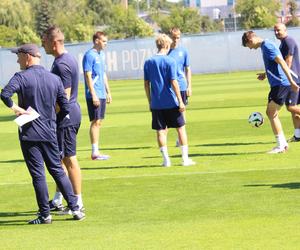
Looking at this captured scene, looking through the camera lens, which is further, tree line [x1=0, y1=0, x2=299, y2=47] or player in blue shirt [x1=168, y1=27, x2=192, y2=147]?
tree line [x1=0, y1=0, x2=299, y2=47]

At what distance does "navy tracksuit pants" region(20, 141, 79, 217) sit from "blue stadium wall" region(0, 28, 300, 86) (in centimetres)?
4058

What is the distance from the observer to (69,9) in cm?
13925

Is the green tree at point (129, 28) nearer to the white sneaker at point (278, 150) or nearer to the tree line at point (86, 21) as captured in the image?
the tree line at point (86, 21)

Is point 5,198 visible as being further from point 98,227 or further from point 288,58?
point 288,58

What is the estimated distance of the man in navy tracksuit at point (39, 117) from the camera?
9859 millimetres

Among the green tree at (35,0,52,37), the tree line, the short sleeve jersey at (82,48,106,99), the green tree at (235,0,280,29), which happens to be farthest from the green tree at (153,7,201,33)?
the short sleeve jersey at (82,48,106,99)

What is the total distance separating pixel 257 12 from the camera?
312ft

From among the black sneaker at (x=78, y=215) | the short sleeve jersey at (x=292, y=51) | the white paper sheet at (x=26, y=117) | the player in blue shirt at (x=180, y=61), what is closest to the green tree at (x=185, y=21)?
the player in blue shirt at (x=180, y=61)

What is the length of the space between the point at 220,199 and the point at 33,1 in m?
128

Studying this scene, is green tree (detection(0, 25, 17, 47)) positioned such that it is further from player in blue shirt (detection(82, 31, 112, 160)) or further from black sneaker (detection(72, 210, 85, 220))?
black sneaker (detection(72, 210, 85, 220))

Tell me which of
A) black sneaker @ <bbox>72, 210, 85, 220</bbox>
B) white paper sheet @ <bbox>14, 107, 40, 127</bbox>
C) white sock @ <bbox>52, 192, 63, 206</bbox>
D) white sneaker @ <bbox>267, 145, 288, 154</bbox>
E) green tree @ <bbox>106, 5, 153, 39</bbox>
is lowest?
green tree @ <bbox>106, 5, 153, 39</bbox>

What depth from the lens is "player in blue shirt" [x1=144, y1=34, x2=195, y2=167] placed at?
549 inches

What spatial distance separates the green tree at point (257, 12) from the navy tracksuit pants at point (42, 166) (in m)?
85.2

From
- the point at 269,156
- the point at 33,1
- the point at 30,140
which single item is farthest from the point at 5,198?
the point at 33,1
